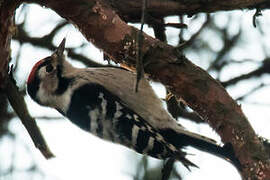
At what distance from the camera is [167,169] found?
125 inches

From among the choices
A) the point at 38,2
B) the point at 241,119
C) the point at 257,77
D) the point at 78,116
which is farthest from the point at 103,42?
the point at 257,77

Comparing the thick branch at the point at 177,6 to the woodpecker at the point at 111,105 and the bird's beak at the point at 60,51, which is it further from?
the bird's beak at the point at 60,51

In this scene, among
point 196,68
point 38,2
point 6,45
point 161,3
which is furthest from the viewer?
point 161,3

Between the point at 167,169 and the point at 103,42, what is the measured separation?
0.94 meters

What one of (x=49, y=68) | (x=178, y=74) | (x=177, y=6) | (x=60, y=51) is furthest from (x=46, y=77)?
(x=178, y=74)

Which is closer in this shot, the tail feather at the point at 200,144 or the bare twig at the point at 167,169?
the tail feather at the point at 200,144

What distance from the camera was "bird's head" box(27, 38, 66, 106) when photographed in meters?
4.06

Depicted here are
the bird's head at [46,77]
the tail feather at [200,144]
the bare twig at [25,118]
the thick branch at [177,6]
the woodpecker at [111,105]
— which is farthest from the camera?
the bird's head at [46,77]

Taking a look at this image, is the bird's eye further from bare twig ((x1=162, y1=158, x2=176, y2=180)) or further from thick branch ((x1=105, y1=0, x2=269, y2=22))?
bare twig ((x1=162, y1=158, x2=176, y2=180))

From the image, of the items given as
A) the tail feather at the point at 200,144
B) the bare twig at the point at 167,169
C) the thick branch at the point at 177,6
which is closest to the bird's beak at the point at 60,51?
the thick branch at the point at 177,6

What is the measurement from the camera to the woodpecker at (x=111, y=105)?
346 cm

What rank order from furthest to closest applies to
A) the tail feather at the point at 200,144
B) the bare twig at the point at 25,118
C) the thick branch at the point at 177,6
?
the thick branch at the point at 177,6, the tail feather at the point at 200,144, the bare twig at the point at 25,118

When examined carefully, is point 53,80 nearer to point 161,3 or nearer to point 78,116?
point 78,116

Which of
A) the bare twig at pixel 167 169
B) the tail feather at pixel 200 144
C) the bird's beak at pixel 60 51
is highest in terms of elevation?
the bird's beak at pixel 60 51
